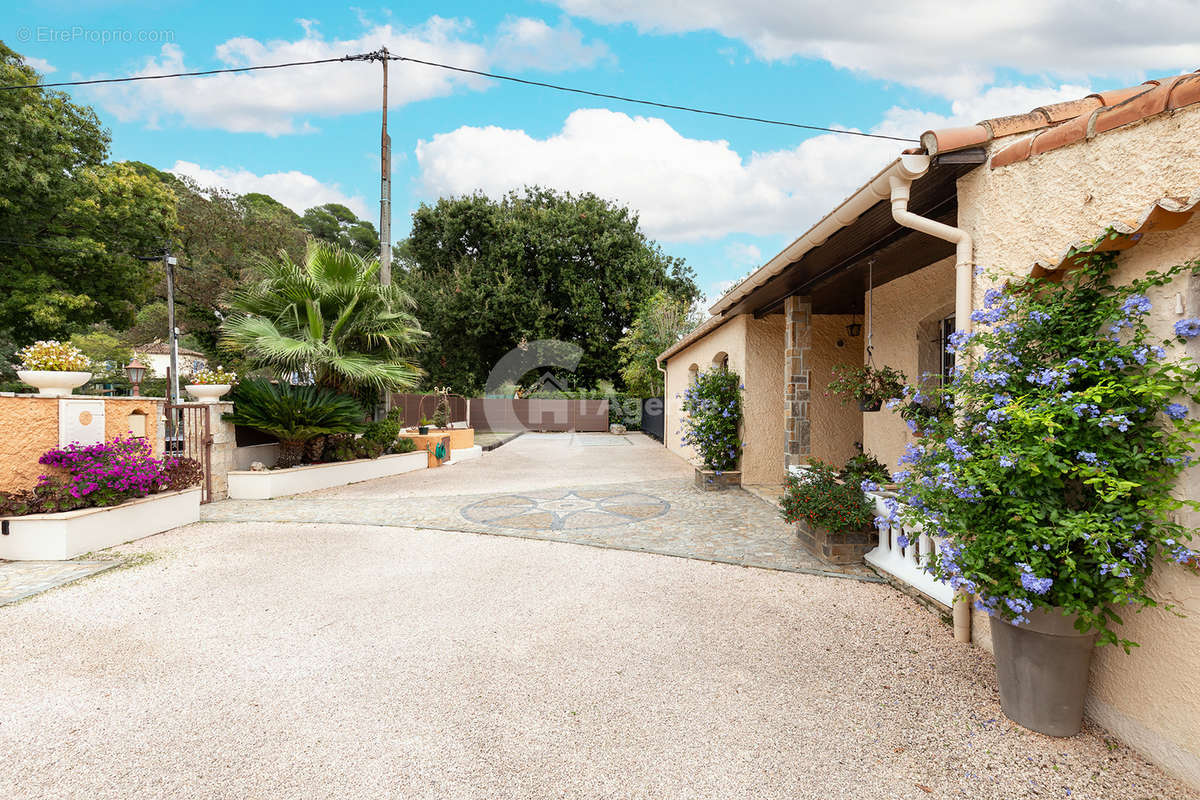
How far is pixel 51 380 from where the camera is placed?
5.39m

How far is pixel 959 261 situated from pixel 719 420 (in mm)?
5194

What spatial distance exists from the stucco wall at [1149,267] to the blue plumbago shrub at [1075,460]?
74 millimetres

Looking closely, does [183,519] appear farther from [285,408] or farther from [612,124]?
[612,124]

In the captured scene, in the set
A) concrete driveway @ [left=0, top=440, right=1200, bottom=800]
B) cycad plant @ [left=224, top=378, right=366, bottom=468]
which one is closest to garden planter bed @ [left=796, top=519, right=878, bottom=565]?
concrete driveway @ [left=0, top=440, right=1200, bottom=800]

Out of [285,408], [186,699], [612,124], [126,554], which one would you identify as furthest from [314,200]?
[186,699]

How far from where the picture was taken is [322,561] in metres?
4.73

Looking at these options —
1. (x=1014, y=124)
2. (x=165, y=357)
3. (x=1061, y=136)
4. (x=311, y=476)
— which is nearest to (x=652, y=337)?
(x=311, y=476)

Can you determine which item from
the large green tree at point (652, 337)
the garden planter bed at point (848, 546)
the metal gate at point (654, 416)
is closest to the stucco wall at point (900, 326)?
the garden planter bed at point (848, 546)

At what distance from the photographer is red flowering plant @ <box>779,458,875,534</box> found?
438 centimetres

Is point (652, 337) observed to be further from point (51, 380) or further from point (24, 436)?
point (24, 436)

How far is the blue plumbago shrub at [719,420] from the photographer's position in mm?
8109

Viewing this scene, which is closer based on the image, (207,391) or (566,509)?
(566,509)

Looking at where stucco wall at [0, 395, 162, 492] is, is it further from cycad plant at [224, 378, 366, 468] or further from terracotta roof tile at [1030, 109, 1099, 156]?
terracotta roof tile at [1030, 109, 1099, 156]

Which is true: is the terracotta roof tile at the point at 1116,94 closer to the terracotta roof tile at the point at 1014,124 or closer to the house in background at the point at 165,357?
the terracotta roof tile at the point at 1014,124
